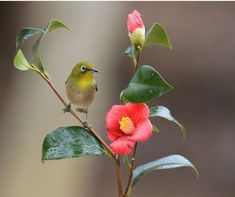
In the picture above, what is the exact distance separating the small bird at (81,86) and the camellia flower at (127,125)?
0.25 meters

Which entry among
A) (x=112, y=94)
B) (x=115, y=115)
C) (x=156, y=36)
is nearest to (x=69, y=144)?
(x=115, y=115)

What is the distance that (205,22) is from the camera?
2504 millimetres

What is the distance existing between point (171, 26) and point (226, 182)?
33.2 inches

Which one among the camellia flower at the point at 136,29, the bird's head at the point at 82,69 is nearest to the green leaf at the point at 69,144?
the camellia flower at the point at 136,29

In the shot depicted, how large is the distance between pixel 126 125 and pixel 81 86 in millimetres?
291

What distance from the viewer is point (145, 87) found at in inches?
21.3

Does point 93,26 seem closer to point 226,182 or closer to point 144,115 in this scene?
point 226,182

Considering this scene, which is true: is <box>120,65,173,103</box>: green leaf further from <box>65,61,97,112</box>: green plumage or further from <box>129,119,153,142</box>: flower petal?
<box>65,61,97,112</box>: green plumage

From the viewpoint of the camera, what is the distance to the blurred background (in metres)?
2.47

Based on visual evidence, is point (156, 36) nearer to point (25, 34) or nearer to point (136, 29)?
point (136, 29)

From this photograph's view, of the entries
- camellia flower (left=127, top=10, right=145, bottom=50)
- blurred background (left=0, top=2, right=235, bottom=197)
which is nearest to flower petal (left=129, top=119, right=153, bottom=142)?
camellia flower (left=127, top=10, right=145, bottom=50)

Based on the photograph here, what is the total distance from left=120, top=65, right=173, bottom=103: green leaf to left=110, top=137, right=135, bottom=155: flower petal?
5cm

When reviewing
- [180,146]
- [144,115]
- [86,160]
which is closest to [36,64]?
[144,115]

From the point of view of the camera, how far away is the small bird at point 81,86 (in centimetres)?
84
